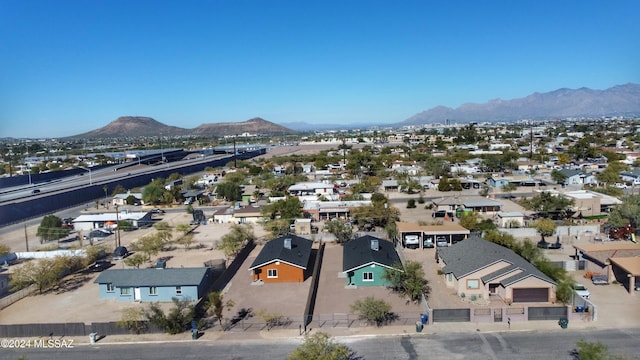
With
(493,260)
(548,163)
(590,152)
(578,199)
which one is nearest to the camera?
(493,260)

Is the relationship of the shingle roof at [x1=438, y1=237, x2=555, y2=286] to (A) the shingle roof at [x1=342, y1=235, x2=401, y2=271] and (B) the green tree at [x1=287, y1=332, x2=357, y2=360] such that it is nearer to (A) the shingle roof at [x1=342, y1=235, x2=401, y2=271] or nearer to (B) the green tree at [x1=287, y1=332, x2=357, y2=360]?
(A) the shingle roof at [x1=342, y1=235, x2=401, y2=271]

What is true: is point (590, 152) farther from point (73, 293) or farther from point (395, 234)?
point (73, 293)

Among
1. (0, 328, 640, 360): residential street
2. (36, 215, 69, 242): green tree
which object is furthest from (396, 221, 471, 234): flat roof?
(36, 215, 69, 242): green tree

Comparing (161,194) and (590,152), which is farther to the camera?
(590,152)

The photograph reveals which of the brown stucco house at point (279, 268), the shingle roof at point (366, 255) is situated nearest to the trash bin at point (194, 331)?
the brown stucco house at point (279, 268)

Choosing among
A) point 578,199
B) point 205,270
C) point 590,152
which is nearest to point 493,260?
point 205,270

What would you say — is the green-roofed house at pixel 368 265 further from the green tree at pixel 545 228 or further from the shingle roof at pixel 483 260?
the green tree at pixel 545 228

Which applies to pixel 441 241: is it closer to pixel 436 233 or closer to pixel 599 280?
pixel 436 233
